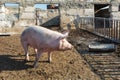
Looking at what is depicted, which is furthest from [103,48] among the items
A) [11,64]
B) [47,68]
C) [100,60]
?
[11,64]

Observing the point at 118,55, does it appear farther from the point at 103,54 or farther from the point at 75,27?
the point at 75,27

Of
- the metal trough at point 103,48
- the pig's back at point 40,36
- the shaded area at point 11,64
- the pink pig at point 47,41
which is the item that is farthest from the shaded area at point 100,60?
the shaded area at point 11,64

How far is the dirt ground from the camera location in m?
6.11

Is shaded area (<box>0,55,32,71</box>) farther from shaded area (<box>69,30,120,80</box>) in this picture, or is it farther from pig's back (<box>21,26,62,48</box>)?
shaded area (<box>69,30,120,80</box>)

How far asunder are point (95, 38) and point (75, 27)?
2.93 m

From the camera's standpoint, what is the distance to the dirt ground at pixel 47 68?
6.11 m

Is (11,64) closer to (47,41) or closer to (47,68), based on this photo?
(47,68)

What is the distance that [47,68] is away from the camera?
6605 mm

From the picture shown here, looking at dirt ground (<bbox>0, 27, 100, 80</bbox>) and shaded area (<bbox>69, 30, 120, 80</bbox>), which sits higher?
dirt ground (<bbox>0, 27, 100, 80</bbox>)

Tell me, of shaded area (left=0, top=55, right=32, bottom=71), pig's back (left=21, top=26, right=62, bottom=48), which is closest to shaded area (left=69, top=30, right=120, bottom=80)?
pig's back (left=21, top=26, right=62, bottom=48)

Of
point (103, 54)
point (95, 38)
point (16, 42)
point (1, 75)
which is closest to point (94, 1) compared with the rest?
point (95, 38)

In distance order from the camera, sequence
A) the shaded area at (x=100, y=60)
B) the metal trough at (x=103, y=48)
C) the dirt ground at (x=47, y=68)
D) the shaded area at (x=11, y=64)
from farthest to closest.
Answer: the metal trough at (x=103, y=48), the shaded area at (x=11, y=64), the shaded area at (x=100, y=60), the dirt ground at (x=47, y=68)

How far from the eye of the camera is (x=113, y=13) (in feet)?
44.8

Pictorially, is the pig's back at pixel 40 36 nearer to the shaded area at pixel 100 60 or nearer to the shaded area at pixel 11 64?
the shaded area at pixel 11 64
